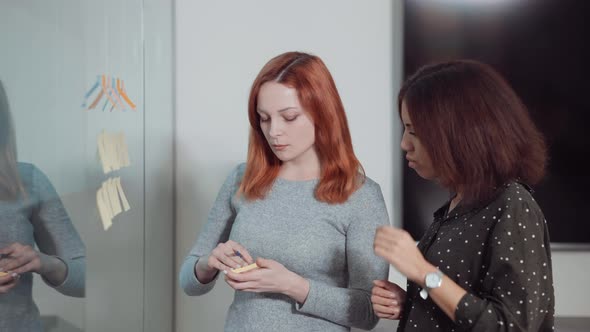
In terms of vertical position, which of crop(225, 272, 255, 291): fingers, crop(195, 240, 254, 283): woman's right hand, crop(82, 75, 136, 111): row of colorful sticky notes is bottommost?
crop(225, 272, 255, 291): fingers

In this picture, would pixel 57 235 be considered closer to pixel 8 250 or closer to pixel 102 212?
pixel 8 250

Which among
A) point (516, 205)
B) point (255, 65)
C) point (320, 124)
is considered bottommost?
point (516, 205)

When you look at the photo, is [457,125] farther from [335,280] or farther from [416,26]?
[416,26]

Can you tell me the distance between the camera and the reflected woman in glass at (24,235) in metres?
0.84

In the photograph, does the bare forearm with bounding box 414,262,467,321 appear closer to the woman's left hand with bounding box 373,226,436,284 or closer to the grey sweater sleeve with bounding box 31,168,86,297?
the woman's left hand with bounding box 373,226,436,284

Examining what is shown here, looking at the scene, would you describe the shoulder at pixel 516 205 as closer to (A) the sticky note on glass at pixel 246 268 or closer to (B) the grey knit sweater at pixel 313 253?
(B) the grey knit sweater at pixel 313 253

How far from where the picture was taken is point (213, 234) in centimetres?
144

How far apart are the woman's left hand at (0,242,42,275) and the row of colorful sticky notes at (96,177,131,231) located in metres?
0.44

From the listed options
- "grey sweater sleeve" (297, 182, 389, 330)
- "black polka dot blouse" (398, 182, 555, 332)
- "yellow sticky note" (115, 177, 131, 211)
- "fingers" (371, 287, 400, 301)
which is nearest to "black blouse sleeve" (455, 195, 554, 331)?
"black polka dot blouse" (398, 182, 555, 332)

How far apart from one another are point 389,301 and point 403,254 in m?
0.19

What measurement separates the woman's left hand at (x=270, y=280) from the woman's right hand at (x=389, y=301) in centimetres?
15

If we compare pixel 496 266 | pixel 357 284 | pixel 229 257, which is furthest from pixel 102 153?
pixel 496 266

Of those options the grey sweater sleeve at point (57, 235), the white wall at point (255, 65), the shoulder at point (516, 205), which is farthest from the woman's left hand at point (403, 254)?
the white wall at point (255, 65)

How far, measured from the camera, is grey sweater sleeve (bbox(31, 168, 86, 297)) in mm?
946
